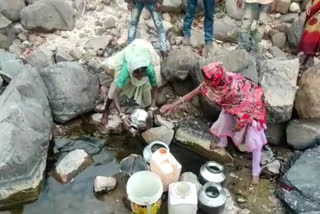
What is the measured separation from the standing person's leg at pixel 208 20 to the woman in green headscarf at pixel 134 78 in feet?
3.42

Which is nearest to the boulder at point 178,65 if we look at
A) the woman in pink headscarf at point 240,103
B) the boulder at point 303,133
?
the woman in pink headscarf at point 240,103

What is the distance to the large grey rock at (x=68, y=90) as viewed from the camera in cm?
600

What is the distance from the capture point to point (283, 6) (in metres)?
7.44

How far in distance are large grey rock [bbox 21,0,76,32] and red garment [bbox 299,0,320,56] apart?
124 inches

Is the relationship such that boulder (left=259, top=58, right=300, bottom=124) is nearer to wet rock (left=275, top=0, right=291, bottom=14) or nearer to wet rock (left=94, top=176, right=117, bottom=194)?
wet rock (left=275, top=0, right=291, bottom=14)

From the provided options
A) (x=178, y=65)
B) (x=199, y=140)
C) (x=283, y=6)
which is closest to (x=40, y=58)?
(x=178, y=65)

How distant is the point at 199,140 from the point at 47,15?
2755 mm

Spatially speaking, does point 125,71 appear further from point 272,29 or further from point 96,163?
point 272,29

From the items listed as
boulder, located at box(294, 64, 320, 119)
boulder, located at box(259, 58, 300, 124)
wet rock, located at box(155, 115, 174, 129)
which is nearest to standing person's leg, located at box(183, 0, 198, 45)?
boulder, located at box(259, 58, 300, 124)

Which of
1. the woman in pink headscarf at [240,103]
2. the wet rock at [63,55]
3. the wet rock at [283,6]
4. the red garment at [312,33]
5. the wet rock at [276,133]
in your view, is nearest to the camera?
the woman in pink headscarf at [240,103]

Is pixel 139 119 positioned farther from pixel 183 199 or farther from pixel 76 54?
pixel 76 54

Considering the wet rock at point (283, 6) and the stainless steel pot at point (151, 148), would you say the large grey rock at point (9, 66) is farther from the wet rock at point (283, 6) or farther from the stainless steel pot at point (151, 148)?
the wet rock at point (283, 6)

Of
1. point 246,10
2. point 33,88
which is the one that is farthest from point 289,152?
point 33,88

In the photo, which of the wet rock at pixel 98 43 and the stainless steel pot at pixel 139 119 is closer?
the stainless steel pot at pixel 139 119
